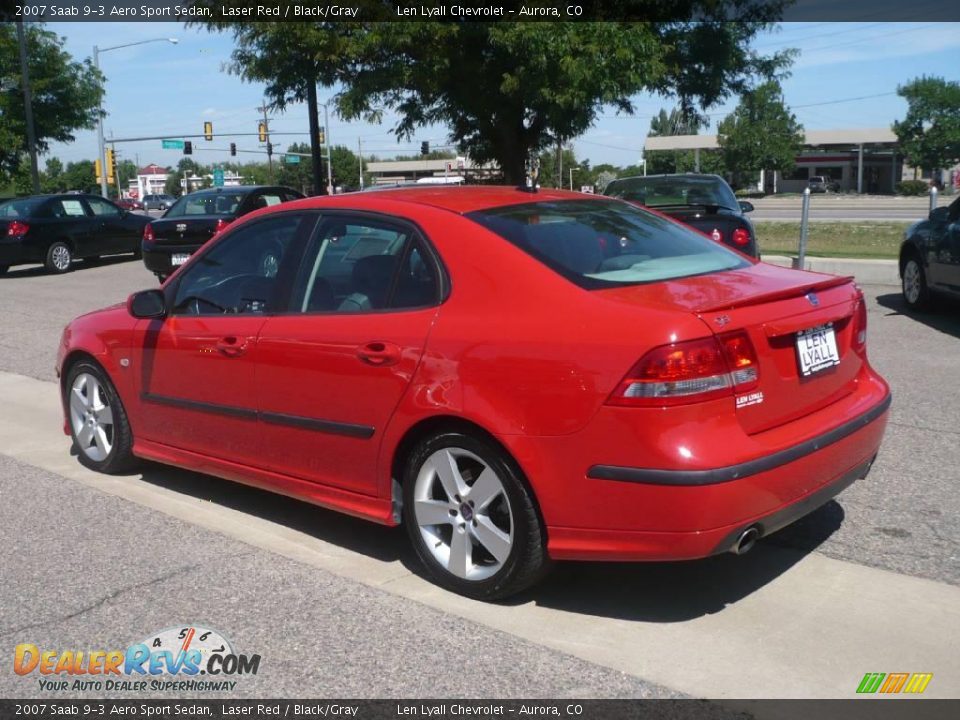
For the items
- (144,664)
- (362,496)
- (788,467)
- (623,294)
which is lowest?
(144,664)

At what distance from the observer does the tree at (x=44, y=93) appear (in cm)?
3212

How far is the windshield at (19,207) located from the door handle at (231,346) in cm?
1669

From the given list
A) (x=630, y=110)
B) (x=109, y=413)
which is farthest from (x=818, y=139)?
(x=109, y=413)

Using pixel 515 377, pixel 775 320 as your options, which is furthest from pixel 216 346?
pixel 775 320

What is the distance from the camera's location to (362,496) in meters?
4.44

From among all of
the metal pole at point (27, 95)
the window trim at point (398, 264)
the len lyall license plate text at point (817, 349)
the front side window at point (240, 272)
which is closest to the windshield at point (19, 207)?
the metal pole at point (27, 95)

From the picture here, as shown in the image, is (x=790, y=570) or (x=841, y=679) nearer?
(x=841, y=679)

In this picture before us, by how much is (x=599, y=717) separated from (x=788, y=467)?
1.14 meters

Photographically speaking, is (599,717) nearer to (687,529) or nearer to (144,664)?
(687,529)

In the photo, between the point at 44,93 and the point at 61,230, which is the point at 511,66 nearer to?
the point at 61,230

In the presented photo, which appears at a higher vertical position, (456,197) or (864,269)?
(456,197)

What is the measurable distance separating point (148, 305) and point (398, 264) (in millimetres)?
1633

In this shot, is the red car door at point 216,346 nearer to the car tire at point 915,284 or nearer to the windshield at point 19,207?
the car tire at point 915,284

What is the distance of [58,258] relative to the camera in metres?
19.8
